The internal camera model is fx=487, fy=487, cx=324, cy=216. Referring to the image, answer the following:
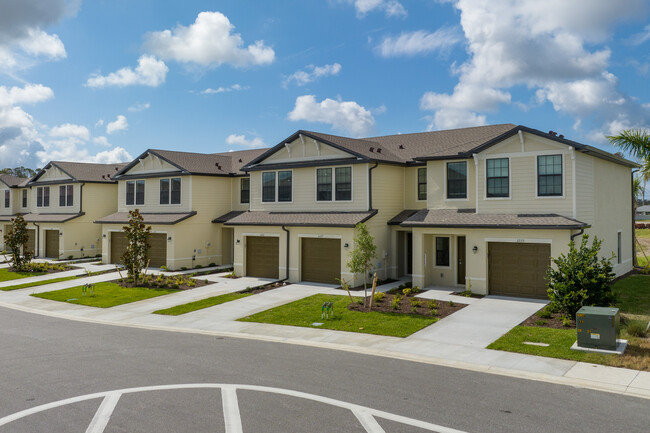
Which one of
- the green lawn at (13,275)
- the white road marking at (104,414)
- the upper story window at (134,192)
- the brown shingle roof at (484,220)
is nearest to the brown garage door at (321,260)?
the brown shingle roof at (484,220)

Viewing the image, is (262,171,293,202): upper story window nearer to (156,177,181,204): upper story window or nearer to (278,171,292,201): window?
(278,171,292,201): window

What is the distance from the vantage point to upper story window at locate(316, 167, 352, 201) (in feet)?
81.1

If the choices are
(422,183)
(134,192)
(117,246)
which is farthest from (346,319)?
(134,192)

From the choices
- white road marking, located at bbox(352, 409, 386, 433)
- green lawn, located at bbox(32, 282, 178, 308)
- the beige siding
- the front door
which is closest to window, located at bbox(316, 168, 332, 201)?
the beige siding

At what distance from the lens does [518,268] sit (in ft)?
65.6

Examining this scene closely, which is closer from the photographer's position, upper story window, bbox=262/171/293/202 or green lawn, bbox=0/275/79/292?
green lawn, bbox=0/275/79/292

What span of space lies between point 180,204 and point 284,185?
28.0ft

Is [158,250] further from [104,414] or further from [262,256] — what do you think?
[104,414]

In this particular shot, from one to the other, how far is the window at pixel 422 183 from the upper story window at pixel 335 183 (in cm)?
390

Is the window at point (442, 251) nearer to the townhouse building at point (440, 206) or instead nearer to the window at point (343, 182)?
the townhouse building at point (440, 206)

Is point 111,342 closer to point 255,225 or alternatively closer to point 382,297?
point 382,297

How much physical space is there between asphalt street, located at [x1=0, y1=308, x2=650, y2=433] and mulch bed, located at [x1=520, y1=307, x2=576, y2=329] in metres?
5.43

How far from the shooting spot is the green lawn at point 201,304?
1892cm

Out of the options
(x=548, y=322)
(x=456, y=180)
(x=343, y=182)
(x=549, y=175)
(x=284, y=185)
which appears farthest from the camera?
(x=284, y=185)
